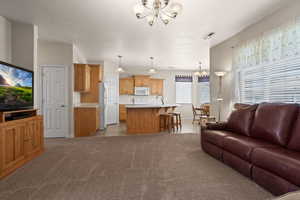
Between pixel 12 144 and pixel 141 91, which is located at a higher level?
pixel 141 91

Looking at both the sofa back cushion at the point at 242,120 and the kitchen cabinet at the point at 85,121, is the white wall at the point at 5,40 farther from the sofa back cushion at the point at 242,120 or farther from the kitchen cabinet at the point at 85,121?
the sofa back cushion at the point at 242,120

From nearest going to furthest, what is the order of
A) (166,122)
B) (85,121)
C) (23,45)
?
(23,45), (85,121), (166,122)

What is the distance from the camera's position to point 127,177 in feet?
7.73

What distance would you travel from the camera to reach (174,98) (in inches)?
361

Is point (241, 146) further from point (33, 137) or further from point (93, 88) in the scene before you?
point (93, 88)

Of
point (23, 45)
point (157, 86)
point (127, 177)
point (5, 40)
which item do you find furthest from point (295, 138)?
point (157, 86)

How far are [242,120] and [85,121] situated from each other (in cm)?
429

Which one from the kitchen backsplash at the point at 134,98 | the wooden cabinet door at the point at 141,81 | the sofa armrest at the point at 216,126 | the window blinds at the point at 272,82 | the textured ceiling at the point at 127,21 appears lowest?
the sofa armrest at the point at 216,126

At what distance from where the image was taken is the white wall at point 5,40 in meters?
3.29

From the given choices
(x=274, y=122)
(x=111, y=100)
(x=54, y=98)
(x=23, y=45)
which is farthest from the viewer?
(x=111, y=100)

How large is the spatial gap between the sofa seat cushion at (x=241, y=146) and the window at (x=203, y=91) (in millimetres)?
6789

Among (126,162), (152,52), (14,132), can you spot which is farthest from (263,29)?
(14,132)

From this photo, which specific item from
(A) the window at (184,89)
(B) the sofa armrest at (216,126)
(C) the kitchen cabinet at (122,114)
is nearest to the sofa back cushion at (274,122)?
(B) the sofa armrest at (216,126)

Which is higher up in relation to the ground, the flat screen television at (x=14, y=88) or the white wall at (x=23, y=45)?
the white wall at (x=23, y=45)
